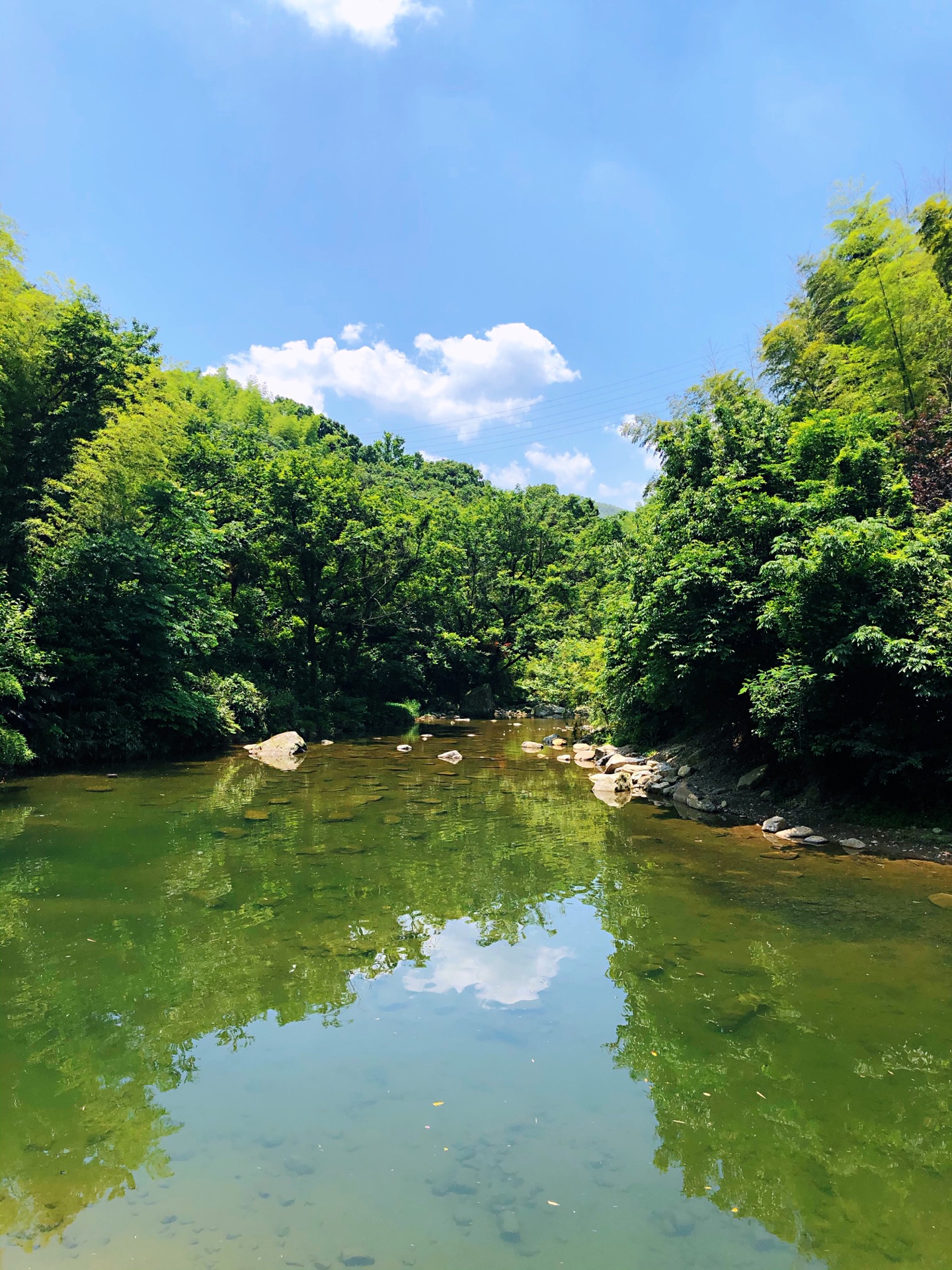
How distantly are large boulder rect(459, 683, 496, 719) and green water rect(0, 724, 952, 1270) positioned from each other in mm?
25243

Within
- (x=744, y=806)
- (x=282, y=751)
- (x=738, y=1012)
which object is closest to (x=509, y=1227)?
(x=738, y=1012)

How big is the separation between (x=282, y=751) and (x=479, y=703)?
54.9 ft

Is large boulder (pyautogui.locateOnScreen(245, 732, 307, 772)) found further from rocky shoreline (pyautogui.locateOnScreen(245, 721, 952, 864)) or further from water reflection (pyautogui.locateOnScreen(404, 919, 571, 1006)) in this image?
water reflection (pyautogui.locateOnScreen(404, 919, 571, 1006))

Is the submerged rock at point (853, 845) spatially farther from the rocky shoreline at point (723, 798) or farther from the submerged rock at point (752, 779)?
the submerged rock at point (752, 779)

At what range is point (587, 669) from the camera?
2278 cm

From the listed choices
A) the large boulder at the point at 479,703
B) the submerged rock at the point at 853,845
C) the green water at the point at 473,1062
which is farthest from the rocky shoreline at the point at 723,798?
the large boulder at the point at 479,703

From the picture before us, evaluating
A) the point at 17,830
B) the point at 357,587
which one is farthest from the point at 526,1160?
the point at 357,587

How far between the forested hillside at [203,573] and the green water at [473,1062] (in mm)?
8697

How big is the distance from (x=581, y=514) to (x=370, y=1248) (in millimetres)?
51827

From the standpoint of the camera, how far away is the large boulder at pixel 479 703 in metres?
34.8

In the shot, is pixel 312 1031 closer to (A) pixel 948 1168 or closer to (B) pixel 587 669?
(A) pixel 948 1168

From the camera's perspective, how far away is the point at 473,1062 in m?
4.71

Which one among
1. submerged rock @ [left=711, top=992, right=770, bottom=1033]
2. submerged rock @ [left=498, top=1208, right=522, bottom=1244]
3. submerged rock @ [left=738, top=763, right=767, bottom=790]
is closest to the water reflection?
submerged rock @ [left=711, top=992, right=770, bottom=1033]

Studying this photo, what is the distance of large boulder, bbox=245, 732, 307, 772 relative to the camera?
18.3 metres
